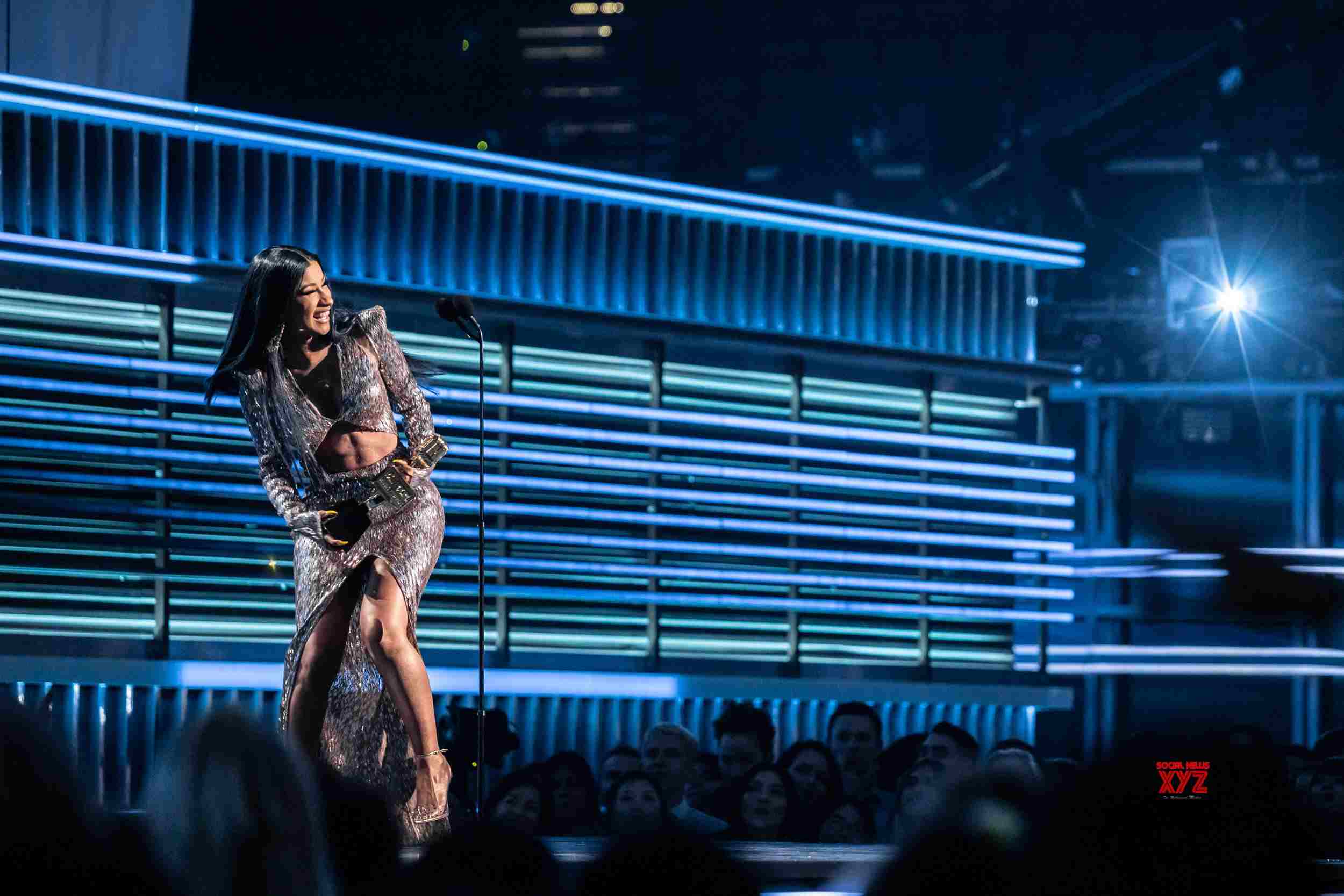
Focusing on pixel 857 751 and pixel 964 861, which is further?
pixel 857 751

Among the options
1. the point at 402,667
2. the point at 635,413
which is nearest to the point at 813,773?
the point at 635,413

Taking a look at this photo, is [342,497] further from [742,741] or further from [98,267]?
[742,741]

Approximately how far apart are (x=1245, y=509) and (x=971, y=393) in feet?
19.3

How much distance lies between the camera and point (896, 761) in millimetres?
8305

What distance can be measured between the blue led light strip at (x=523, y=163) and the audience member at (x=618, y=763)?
3149mm

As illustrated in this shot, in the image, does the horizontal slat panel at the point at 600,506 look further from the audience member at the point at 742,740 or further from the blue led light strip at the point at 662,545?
the audience member at the point at 742,740

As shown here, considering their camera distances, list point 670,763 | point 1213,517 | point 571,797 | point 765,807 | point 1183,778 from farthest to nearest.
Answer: point 1213,517, point 670,763, point 571,797, point 765,807, point 1183,778

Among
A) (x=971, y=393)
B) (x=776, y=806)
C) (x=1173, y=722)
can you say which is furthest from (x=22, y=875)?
(x=971, y=393)

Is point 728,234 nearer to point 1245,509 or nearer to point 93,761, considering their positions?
point 93,761

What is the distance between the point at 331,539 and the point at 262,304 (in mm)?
753

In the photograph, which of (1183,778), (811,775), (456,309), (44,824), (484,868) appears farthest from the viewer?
(811,775)

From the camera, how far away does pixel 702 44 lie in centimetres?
1468

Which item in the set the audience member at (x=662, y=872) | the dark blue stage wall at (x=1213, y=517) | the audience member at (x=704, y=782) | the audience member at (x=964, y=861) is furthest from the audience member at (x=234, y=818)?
the dark blue stage wall at (x=1213, y=517)

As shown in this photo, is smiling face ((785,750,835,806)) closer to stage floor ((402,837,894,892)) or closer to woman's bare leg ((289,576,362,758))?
stage floor ((402,837,894,892))
